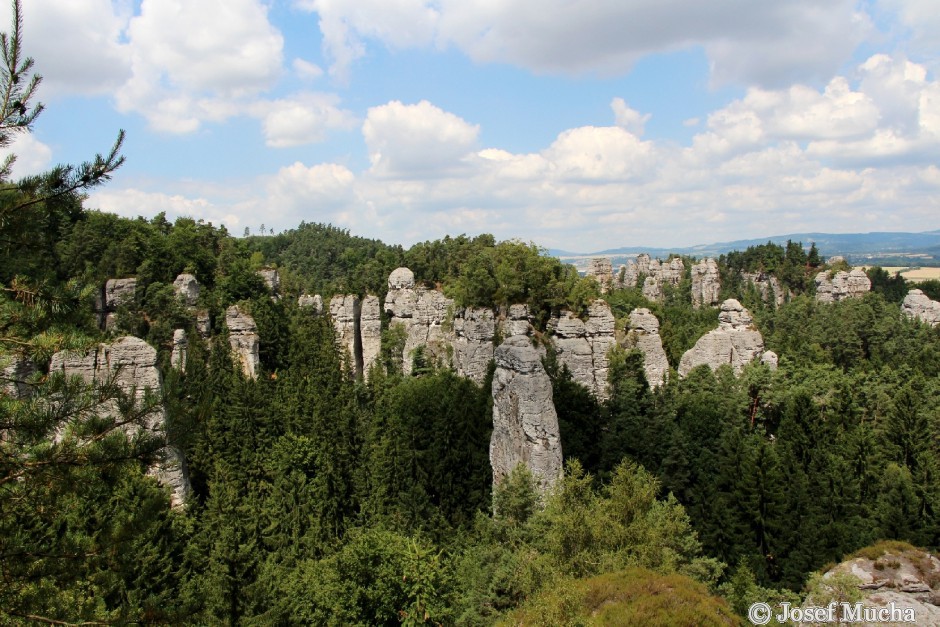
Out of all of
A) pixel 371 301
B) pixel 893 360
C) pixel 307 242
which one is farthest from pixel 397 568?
pixel 307 242

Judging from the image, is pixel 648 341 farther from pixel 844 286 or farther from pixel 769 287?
pixel 769 287

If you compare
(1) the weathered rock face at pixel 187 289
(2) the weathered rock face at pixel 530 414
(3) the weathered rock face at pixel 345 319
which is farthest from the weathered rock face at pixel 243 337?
(2) the weathered rock face at pixel 530 414

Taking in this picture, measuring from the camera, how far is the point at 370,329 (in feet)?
182

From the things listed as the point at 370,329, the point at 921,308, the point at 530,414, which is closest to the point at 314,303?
the point at 370,329

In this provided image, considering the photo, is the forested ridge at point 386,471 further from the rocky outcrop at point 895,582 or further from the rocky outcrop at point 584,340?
the rocky outcrop at point 895,582

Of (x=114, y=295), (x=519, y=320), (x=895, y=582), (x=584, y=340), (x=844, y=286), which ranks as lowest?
(x=895, y=582)

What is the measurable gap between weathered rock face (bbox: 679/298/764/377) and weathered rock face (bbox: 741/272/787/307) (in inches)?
2311

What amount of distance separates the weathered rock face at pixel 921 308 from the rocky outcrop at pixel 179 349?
242ft

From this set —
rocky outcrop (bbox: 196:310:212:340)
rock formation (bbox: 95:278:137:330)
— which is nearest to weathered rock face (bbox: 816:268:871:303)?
rocky outcrop (bbox: 196:310:212:340)

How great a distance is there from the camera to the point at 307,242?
131875mm

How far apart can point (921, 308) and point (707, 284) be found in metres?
36.5

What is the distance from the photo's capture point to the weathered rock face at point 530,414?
26406 mm

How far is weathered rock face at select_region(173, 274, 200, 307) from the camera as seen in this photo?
47.2 m

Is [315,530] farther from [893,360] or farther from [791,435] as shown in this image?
[893,360]
